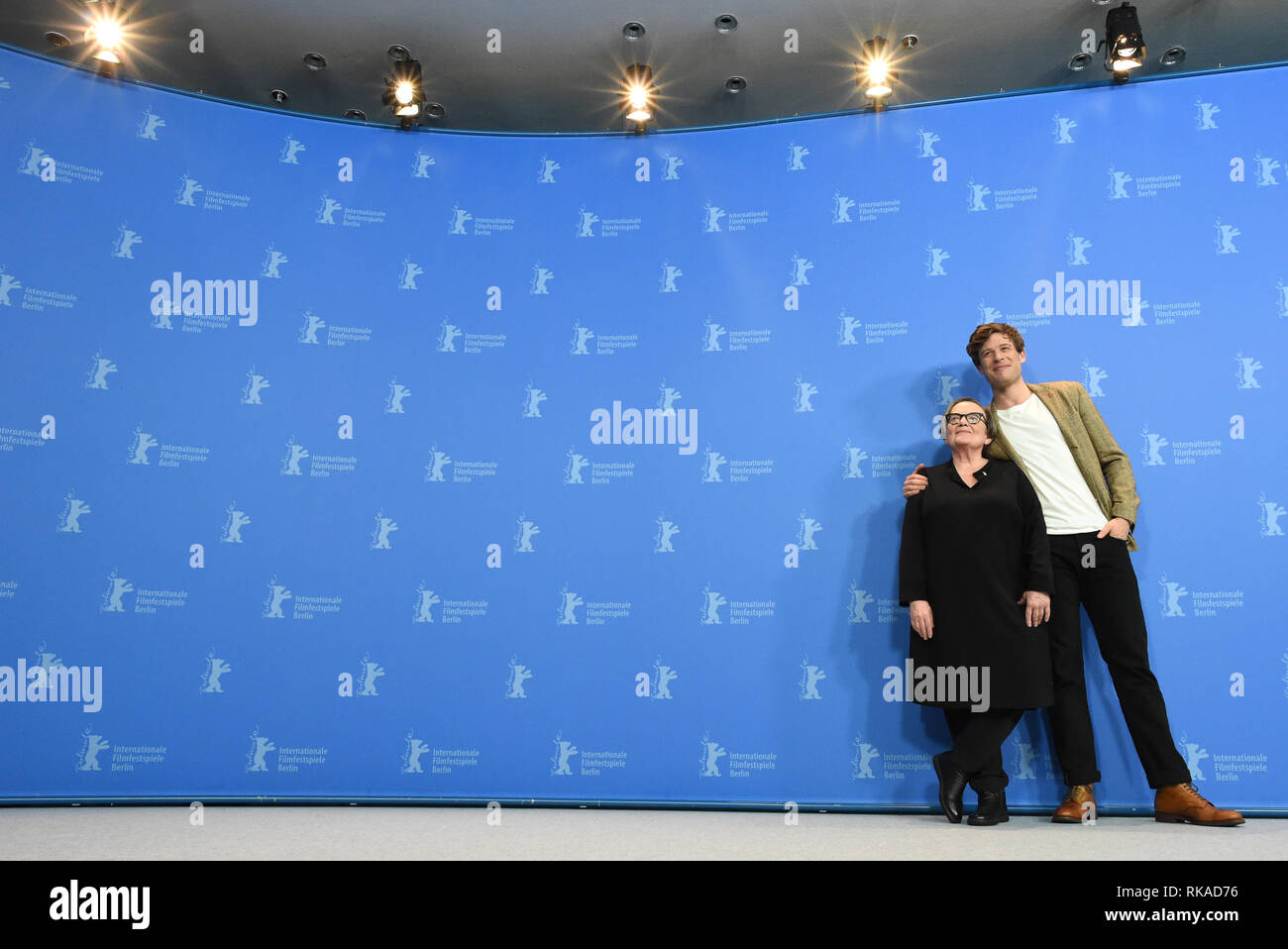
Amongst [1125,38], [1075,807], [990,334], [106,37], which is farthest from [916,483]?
[106,37]

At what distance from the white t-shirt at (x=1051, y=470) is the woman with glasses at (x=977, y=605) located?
13 centimetres

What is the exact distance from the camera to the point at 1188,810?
11.1 feet

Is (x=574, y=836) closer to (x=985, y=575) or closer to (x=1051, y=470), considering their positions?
(x=985, y=575)

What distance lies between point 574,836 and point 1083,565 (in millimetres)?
→ 2085

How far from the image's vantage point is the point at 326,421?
4203mm

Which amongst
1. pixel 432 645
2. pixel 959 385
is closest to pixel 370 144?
pixel 432 645

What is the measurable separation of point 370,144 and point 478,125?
56cm

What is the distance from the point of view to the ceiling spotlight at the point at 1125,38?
382 cm

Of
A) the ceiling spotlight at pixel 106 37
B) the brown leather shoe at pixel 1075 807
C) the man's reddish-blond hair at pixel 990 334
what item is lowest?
the brown leather shoe at pixel 1075 807

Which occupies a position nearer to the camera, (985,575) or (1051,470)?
(985,575)

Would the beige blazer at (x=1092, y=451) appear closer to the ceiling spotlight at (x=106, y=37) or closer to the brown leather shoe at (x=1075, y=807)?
the brown leather shoe at (x=1075, y=807)

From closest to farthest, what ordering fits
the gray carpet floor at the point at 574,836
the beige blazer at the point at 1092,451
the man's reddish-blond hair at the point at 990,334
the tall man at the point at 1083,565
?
the gray carpet floor at the point at 574,836, the tall man at the point at 1083,565, the beige blazer at the point at 1092,451, the man's reddish-blond hair at the point at 990,334

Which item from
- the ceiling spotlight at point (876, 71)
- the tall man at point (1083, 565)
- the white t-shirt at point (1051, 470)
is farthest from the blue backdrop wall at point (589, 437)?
the white t-shirt at point (1051, 470)

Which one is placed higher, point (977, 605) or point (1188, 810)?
point (977, 605)
